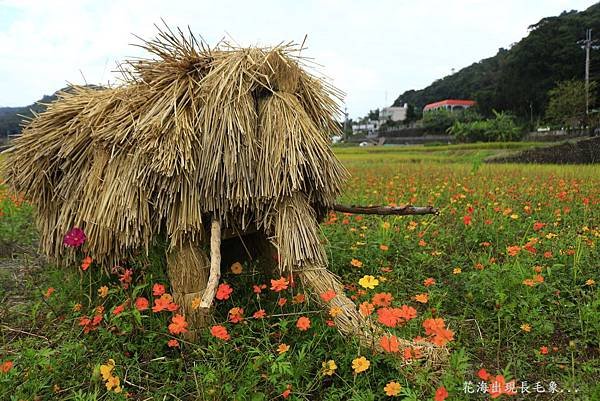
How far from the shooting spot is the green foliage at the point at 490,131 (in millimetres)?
31875

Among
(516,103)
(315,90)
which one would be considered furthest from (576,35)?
(315,90)

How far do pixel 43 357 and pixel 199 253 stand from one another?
0.75m

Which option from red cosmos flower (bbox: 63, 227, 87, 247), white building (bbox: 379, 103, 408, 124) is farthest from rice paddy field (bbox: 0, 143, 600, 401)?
white building (bbox: 379, 103, 408, 124)

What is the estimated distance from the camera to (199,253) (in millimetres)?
2152

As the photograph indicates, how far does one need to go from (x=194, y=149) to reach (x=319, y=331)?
97 centimetres

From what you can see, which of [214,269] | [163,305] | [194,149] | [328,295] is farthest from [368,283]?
[194,149]

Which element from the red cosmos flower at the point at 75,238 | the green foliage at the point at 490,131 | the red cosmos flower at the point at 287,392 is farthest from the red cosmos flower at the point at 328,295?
the green foliage at the point at 490,131

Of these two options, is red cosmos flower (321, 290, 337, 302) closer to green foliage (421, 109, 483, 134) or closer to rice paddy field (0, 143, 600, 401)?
rice paddy field (0, 143, 600, 401)

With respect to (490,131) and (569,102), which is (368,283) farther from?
(490,131)

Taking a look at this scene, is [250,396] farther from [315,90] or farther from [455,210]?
[455,210]

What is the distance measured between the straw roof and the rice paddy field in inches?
11.0

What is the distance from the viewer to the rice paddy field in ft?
5.54

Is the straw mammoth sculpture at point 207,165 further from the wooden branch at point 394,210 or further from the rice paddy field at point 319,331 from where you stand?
the wooden branch at point 394,210

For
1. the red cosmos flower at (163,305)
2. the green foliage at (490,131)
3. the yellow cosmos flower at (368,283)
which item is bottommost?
the green foliage at (490,131)
